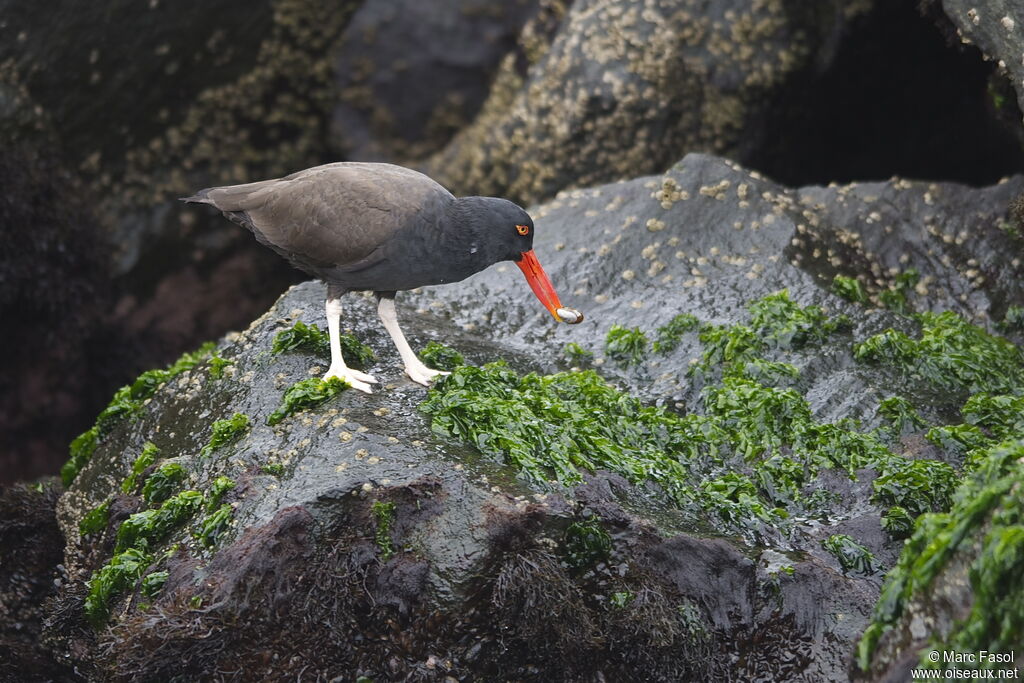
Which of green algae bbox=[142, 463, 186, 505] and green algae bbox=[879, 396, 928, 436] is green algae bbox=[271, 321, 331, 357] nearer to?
green algae bbox=[142, 463, 186, 505]

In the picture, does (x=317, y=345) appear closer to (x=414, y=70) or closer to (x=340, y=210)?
(x=340, y=210)

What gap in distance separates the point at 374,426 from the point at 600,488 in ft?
3.62

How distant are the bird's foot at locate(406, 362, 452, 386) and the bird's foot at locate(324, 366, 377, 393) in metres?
0.24

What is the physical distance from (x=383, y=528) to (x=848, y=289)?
11.9 feet

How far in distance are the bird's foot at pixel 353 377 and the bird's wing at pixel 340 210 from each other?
0.55m

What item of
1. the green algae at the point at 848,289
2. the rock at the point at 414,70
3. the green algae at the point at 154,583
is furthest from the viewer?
the rock at the point at 414,70

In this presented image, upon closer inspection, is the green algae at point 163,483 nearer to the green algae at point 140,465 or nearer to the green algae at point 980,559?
the green algae at point 140,465

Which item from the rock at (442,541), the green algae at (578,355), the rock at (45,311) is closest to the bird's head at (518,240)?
the rock at (442,541)

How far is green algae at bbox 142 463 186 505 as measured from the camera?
4895 mm

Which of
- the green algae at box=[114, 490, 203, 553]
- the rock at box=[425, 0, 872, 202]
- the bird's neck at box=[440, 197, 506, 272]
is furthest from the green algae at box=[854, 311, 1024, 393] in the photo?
the green algae at box=[114, 490, 203, 553]

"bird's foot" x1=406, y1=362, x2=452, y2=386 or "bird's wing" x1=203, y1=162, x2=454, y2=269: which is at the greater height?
"bird's wing" x1=203, y1=162, x2=454, y2=269

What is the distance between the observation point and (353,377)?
511 centimetres

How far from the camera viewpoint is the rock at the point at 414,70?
36.1 feet

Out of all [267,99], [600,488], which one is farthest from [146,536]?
[267,99]
